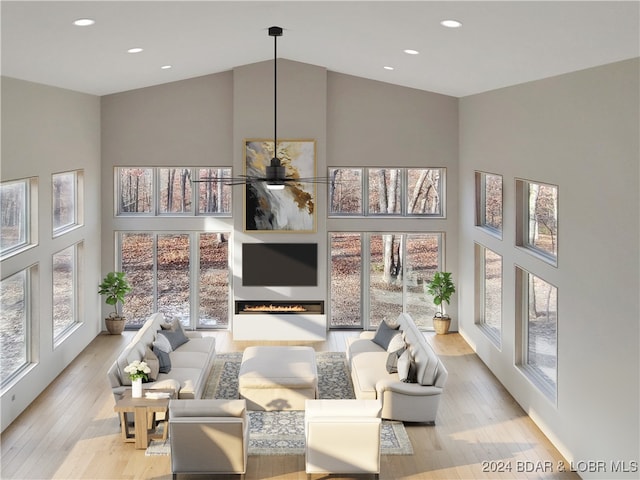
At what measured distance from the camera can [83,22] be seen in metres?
6.89

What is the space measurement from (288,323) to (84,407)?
425 centimetres

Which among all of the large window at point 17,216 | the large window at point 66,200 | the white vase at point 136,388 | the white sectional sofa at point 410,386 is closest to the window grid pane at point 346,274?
the white sectional sofa at point 410,386

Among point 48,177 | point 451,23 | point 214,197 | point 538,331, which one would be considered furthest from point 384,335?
point 451,23

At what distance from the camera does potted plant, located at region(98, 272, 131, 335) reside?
516 inches

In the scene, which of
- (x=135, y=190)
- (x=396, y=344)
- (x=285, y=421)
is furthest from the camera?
(x=135, y=190)

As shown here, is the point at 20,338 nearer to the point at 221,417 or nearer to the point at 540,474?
the point at 221,417

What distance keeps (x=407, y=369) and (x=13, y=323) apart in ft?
15.9

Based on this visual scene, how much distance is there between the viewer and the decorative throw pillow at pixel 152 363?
9.47m

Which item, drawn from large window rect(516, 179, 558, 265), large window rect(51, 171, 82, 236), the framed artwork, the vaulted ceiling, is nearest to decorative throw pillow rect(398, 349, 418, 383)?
large window rect(516, 179, 558, 265)

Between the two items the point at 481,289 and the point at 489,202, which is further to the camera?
the point at 481,289

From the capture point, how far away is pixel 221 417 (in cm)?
764

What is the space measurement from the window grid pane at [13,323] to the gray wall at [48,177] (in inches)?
6.1

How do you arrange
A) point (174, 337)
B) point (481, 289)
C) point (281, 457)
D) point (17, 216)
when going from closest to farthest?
1. point (281, 457)
2. point (17, 216)
3. point (174, 337)
4. point (481, 289)

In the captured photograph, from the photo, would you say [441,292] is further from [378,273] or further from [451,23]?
[451,23]
